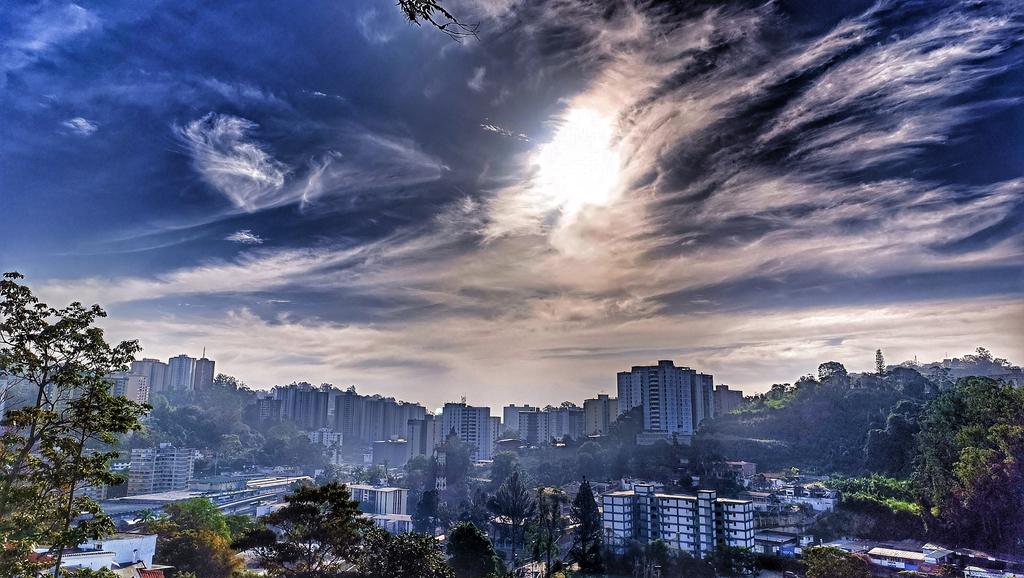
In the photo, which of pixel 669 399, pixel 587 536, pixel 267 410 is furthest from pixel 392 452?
pixel 587 536

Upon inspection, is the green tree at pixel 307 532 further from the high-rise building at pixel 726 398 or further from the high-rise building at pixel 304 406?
the high-rise building at pixel 304 406

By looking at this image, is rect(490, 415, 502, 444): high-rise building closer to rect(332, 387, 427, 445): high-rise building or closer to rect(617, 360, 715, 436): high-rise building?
rect(332, 387, 427, 445): high-rise building

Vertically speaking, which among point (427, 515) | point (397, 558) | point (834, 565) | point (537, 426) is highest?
point (397, 558)

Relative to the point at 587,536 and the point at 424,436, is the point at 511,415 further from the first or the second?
the point at 587,536

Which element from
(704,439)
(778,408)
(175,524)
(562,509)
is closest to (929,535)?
(562,509)

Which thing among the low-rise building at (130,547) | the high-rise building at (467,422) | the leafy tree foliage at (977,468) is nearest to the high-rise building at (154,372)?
the high-rise building at (467,422)

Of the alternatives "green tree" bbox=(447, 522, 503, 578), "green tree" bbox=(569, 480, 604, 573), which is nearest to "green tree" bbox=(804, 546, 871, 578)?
"green tree" bbox=(569, 480, 604, 573)
